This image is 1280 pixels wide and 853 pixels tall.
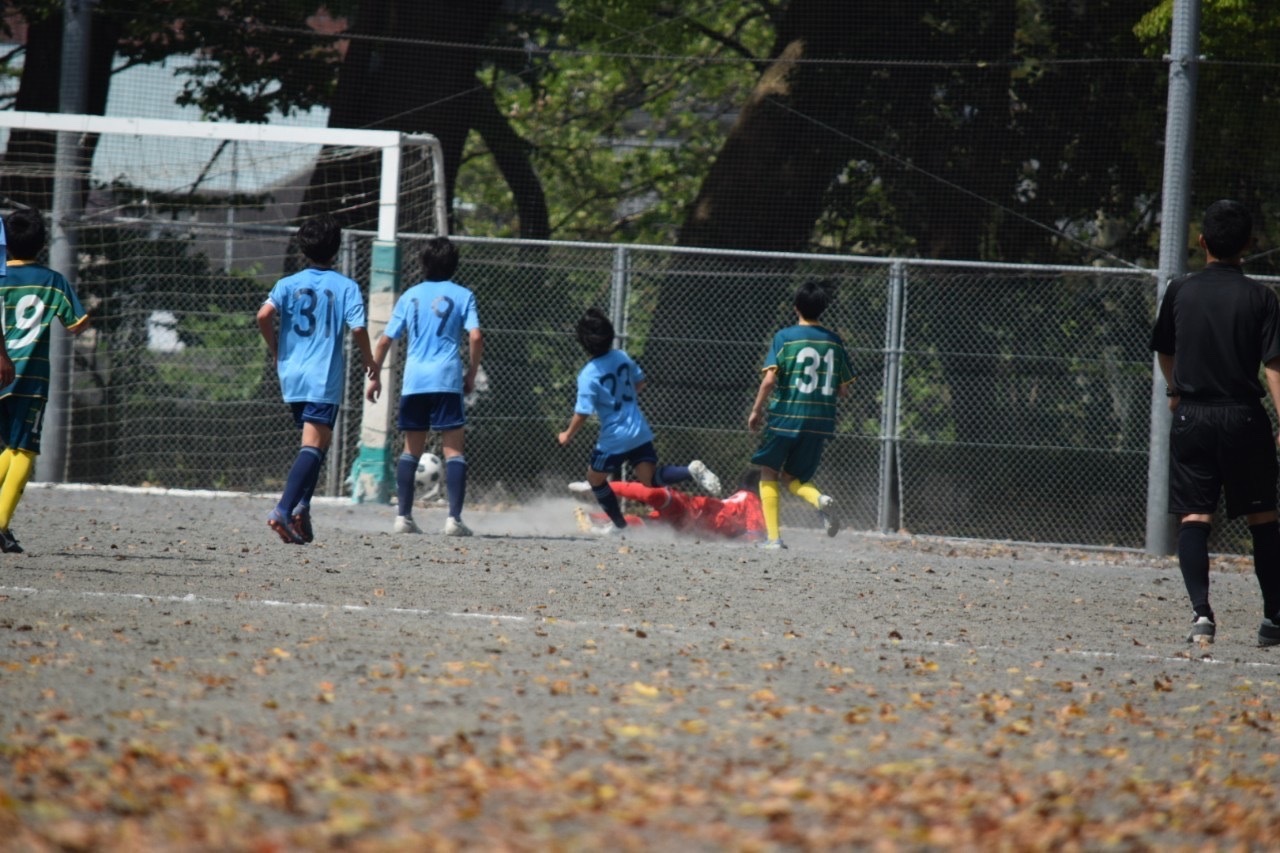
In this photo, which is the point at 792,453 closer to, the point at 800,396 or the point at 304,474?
the point at 800,396

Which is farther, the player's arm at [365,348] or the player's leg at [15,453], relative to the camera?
the player's arm at [365,348]

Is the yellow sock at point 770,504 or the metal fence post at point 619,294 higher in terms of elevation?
the metal fence post at point 619,294

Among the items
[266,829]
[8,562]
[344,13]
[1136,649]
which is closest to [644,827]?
[266,829]

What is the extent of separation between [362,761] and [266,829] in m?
0.65

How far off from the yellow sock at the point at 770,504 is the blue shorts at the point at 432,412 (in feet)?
6.54

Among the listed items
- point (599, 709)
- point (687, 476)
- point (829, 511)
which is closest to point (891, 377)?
point (829, 511)

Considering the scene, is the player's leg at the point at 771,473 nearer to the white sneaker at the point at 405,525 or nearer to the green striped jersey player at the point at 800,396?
the green striped jersey player at the point at 800,396

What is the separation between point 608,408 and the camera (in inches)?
439

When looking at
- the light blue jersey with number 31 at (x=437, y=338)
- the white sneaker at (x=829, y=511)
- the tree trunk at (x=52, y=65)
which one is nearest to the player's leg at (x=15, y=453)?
the light blue jersey with number 31 at (x=437, y=338)

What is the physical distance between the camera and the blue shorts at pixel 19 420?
7.98 m

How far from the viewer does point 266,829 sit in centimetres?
360

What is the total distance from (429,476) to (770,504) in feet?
11.2

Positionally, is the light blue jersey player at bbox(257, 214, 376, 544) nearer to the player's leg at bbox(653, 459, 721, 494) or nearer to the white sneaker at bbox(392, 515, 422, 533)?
the white sneaker at bbox(392, 515, 422, 533)

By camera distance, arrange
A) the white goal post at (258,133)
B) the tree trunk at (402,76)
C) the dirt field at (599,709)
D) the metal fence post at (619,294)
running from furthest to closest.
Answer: the tree trunk at (402,76), the metal fence post at (619,294), the white goal post at (258,133), the dirt field at (599,709)
